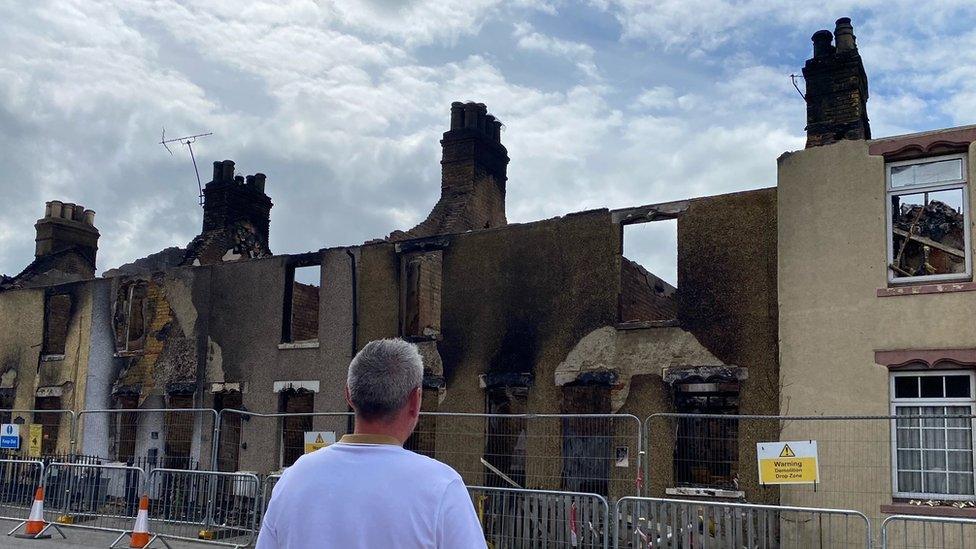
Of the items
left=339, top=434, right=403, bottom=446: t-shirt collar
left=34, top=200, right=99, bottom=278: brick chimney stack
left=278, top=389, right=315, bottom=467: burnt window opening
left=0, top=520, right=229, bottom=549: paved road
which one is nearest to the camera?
left=339, top=434, right=403, bottom=446: t-shirt collar

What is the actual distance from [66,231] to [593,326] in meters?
19.8

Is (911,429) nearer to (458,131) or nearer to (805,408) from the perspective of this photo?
(805,408)

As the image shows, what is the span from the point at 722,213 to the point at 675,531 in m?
6.51

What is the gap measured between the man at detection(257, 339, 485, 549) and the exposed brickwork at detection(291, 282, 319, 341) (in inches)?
753

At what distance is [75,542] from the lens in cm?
1396

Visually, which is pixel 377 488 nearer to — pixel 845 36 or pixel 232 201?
pixel 845 36

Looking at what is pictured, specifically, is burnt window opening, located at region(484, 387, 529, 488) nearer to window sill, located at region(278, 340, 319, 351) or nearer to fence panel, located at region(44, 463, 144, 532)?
window sill, located at region(278, 340, 319, 351)

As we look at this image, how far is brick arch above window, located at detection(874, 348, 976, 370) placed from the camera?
13000 millimetres

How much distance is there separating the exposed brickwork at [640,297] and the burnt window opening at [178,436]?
9840 mm

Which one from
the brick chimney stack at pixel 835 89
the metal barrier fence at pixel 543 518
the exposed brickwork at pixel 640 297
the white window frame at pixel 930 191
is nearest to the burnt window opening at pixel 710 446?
the exposed brickwork at pixel 640 297

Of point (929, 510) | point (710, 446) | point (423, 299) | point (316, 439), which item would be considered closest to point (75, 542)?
point (316, 439)

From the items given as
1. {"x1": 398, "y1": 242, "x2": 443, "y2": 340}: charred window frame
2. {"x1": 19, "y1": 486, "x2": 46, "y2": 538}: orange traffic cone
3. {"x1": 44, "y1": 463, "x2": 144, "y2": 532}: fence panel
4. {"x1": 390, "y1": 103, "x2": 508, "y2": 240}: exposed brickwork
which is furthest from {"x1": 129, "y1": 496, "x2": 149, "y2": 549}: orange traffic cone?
{"x1": 390, "y1": 103, "x2": 508, "y2": 240}: exposed brickwork

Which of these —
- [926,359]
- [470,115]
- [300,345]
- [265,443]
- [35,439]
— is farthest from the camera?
[35,439]

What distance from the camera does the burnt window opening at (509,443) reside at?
16.5 m
